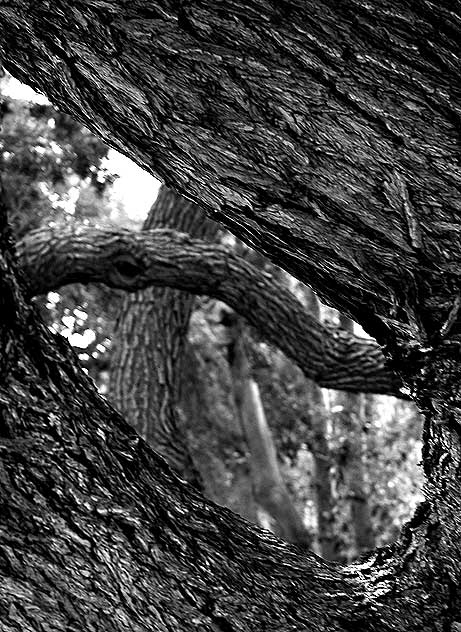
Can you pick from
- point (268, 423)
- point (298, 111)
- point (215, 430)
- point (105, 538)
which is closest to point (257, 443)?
point (215, 430)

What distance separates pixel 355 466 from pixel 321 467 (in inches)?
47.6

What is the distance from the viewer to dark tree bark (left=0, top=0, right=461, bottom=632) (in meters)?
1.60

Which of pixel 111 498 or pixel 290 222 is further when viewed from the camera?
pixel 111 498

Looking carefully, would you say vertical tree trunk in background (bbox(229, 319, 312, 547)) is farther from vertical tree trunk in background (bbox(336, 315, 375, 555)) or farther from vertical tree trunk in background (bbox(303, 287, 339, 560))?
vertical tree trunk in background (bbox(336, 315, 375, 555))

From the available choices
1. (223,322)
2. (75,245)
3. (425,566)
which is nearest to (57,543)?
(425,566)

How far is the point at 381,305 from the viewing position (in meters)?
1.79

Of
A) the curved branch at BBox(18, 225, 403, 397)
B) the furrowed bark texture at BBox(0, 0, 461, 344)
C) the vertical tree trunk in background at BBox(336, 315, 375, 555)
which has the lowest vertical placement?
the furrowed bark texture at BBox(0, 0, 461, 344)

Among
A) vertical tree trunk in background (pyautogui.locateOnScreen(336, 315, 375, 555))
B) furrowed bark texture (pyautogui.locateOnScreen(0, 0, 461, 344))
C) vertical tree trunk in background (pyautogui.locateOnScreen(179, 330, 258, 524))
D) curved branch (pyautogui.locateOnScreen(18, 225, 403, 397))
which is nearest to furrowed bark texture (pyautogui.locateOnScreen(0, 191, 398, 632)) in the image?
furrowed bark texture (pyautogui.locateOnScreen(0, 0, 461, 344))

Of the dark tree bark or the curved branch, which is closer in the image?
the dark tree bark

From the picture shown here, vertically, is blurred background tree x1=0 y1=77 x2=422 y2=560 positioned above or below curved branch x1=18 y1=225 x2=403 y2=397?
above

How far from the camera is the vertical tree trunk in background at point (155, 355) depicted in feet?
20.0

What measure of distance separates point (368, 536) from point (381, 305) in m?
8.60

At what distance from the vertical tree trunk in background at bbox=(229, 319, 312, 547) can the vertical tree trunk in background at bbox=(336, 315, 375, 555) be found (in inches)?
38.3

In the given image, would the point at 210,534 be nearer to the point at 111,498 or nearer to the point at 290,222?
the point at 111,498
